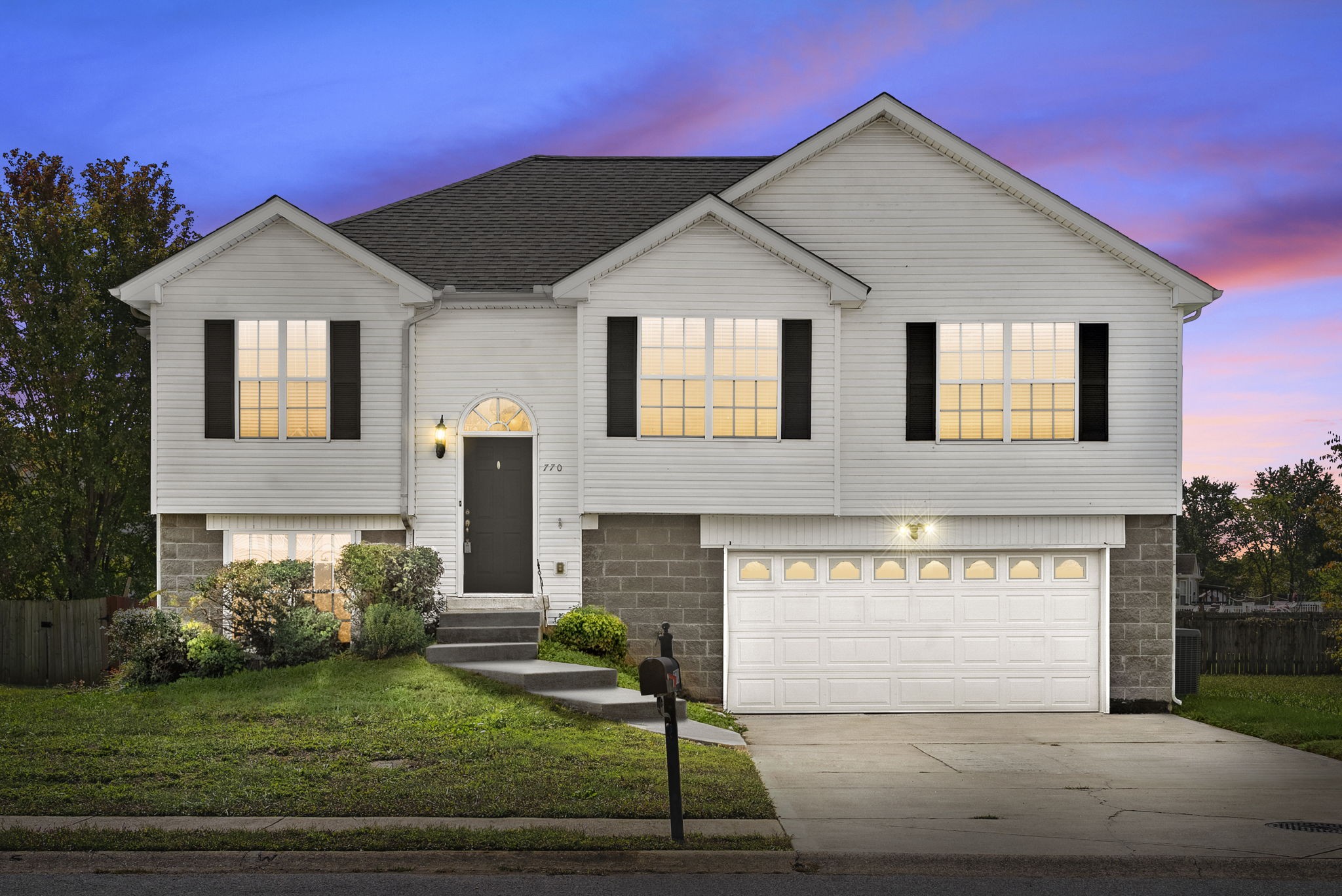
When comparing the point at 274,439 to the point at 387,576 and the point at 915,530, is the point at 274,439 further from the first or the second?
the point at 915,530

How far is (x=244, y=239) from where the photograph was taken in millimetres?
15625

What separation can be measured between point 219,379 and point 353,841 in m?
9.49

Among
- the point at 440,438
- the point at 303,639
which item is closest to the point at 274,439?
the point at 440,438

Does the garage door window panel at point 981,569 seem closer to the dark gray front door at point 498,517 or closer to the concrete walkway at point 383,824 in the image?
the dark gray front door at point 498,517

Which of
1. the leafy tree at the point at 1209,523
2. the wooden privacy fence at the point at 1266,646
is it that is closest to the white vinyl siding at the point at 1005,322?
the wooden privacy fence at the point at 1266,646

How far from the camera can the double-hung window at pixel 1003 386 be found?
1580cm

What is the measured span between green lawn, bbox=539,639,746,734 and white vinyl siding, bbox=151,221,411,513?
10.2 ft

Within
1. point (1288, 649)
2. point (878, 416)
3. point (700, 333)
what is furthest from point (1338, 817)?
point (1288, 649)

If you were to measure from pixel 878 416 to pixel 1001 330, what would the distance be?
7.12 feet

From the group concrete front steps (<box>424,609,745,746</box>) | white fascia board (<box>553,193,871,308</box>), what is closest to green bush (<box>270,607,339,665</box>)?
concrete front steps (<box>424,609,745,746</box>)

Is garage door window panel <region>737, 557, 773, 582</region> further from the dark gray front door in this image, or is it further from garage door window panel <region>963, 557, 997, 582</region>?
the dark gray front door

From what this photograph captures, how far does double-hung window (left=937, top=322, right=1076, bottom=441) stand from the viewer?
15805 millimetres

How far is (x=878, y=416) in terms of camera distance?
1576 cm

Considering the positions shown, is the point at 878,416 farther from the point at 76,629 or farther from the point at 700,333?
the point at 76,629
